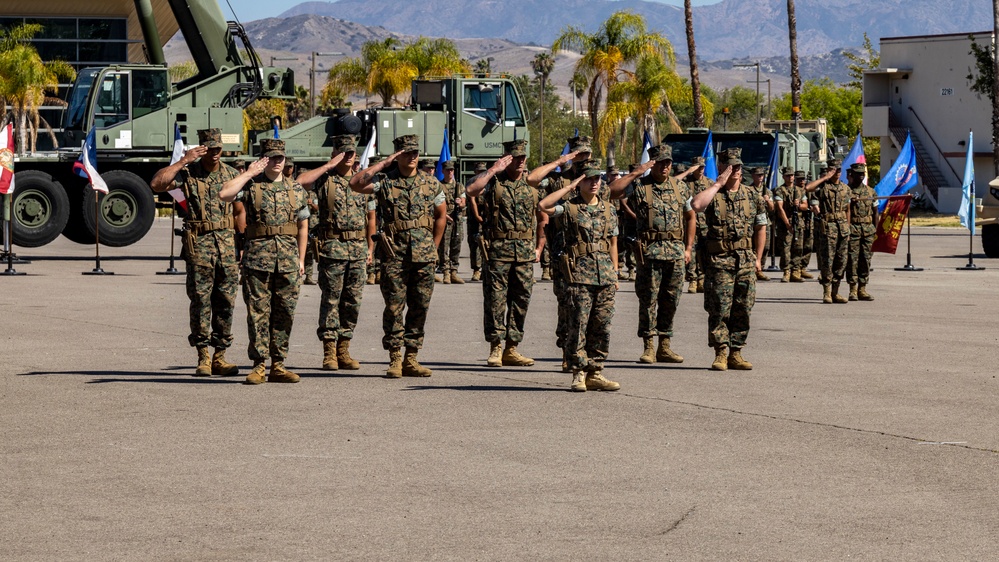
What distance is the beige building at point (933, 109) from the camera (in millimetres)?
59625

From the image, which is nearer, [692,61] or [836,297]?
[836,297]

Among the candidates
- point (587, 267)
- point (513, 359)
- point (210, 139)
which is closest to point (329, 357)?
point (513, 359)

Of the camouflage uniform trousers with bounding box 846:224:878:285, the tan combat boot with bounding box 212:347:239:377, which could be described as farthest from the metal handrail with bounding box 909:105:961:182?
the tan combat boot with bounding box 212:347:239:377

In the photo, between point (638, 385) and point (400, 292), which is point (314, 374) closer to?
point (400, 292)

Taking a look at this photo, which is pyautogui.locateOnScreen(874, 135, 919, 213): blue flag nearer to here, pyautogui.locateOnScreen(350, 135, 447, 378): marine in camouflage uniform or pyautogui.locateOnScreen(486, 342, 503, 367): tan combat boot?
pyautogui.locateOnScreen(486, 342, 503, 367): tan combat boot

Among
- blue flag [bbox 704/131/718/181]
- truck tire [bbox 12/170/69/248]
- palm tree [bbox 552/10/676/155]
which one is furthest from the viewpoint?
palm tree [bbox 552/10/676/155]

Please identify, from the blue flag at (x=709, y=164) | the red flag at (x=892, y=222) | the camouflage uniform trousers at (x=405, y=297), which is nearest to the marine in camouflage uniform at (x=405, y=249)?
the camouflage uniform trousers at (x=405, y=297)

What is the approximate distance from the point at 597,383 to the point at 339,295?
2425 millimetres

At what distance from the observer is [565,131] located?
122m

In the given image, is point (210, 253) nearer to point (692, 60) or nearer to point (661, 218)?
point (661, 218)

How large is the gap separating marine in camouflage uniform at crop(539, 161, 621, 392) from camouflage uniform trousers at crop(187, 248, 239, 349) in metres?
2.65

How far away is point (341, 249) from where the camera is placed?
12172 millimetres

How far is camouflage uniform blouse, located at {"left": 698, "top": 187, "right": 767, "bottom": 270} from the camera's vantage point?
12.7 m

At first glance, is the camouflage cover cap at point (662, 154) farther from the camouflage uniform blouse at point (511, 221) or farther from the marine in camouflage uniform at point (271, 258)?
the marine in camouflage uniform at point (271, 258)
